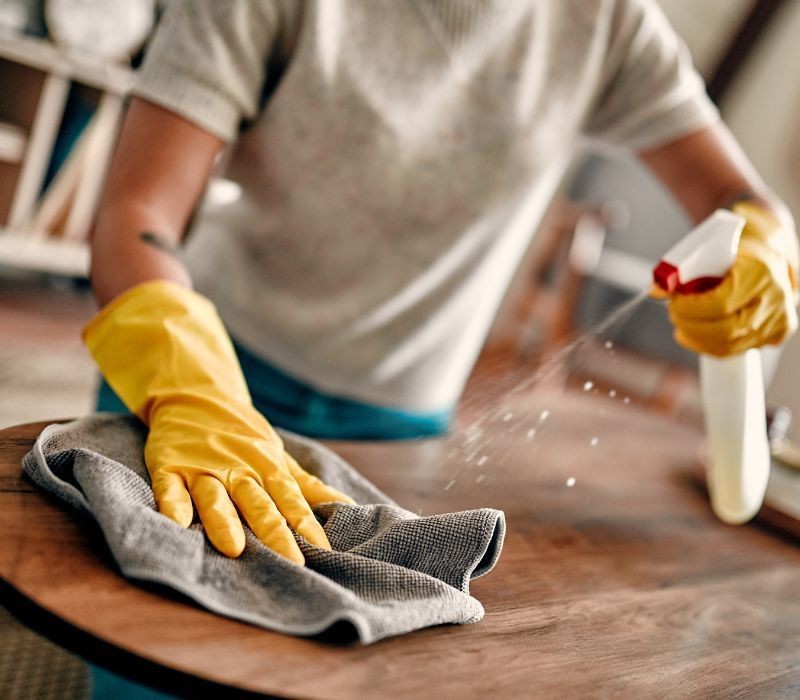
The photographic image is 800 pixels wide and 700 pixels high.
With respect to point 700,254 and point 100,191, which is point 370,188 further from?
point 100,191

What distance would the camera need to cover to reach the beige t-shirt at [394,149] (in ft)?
3.29

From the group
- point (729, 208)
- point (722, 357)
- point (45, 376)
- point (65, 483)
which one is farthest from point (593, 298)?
point (65, 483)

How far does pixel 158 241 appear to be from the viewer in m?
0.85

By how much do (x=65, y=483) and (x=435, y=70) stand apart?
2.42 ft

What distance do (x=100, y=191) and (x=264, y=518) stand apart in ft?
7.98

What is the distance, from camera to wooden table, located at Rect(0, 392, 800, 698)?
17.2 inches

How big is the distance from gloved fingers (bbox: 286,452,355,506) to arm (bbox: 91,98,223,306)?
0.27m

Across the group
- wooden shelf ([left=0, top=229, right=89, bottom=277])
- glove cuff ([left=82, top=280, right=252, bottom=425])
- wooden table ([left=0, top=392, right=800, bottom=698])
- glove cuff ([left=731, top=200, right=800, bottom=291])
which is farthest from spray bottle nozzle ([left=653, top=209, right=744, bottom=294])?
wooden shelf ([left=0, top=229, right=89, bottom=277])

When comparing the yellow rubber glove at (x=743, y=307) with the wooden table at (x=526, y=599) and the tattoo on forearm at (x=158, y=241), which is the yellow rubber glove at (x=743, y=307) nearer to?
the wooden table at (x=526, y=599)

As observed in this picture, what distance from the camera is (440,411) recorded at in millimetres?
1238

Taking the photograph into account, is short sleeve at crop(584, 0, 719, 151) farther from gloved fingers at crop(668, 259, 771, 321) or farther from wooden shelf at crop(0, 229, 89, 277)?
wooden shelf at crop(0, 229, 89, 277)

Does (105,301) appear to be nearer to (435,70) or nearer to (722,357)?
(435,70)

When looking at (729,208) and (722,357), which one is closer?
(722,357)

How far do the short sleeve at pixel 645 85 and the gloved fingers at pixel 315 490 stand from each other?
0.79 m
